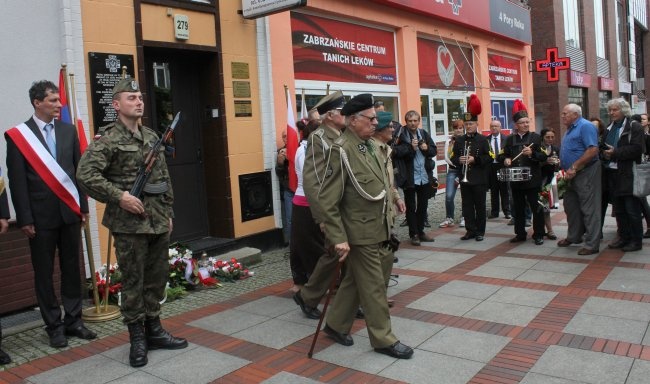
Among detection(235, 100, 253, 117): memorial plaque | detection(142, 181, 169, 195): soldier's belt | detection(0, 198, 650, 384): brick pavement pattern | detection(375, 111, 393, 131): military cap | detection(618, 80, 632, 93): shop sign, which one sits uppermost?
detection(618, 80, 632, 93): shop sign

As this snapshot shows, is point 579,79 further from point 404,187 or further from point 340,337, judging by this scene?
point 340,337

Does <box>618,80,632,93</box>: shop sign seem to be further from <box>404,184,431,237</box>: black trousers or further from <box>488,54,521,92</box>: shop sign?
<box>404,184,431,237</box>: black trousers

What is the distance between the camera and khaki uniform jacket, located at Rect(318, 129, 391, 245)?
4047mm

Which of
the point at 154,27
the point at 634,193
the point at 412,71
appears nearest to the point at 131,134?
the point at 154,27

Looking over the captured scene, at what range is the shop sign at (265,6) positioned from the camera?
7.25 m

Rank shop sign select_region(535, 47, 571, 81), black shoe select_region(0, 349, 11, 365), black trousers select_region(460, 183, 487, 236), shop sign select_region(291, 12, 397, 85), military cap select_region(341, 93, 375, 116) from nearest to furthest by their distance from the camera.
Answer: military cap select_region(341, 93, 375, 116) < black shoe select_region(0, 349, 11, 365) < black trousers select_region(460, 183, 487, 236) < shop sign select_region(291, 12, 397, 85) < shop sign select_region(535, 47, 571, 81)

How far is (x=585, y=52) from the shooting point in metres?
25.1

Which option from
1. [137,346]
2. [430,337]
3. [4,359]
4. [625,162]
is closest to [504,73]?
[625,162]

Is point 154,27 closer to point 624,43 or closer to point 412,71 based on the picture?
point 412,71

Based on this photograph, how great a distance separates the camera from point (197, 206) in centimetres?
808

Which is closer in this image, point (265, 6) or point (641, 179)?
point (641, 179)

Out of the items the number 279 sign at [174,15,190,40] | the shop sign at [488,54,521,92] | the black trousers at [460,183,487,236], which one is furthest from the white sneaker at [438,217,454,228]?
the shop sign at [488,54,521,92]

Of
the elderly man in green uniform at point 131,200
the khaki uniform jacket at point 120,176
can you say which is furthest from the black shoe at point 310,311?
the khaki uniform jacket at point 120,176

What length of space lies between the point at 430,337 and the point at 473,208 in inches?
178
